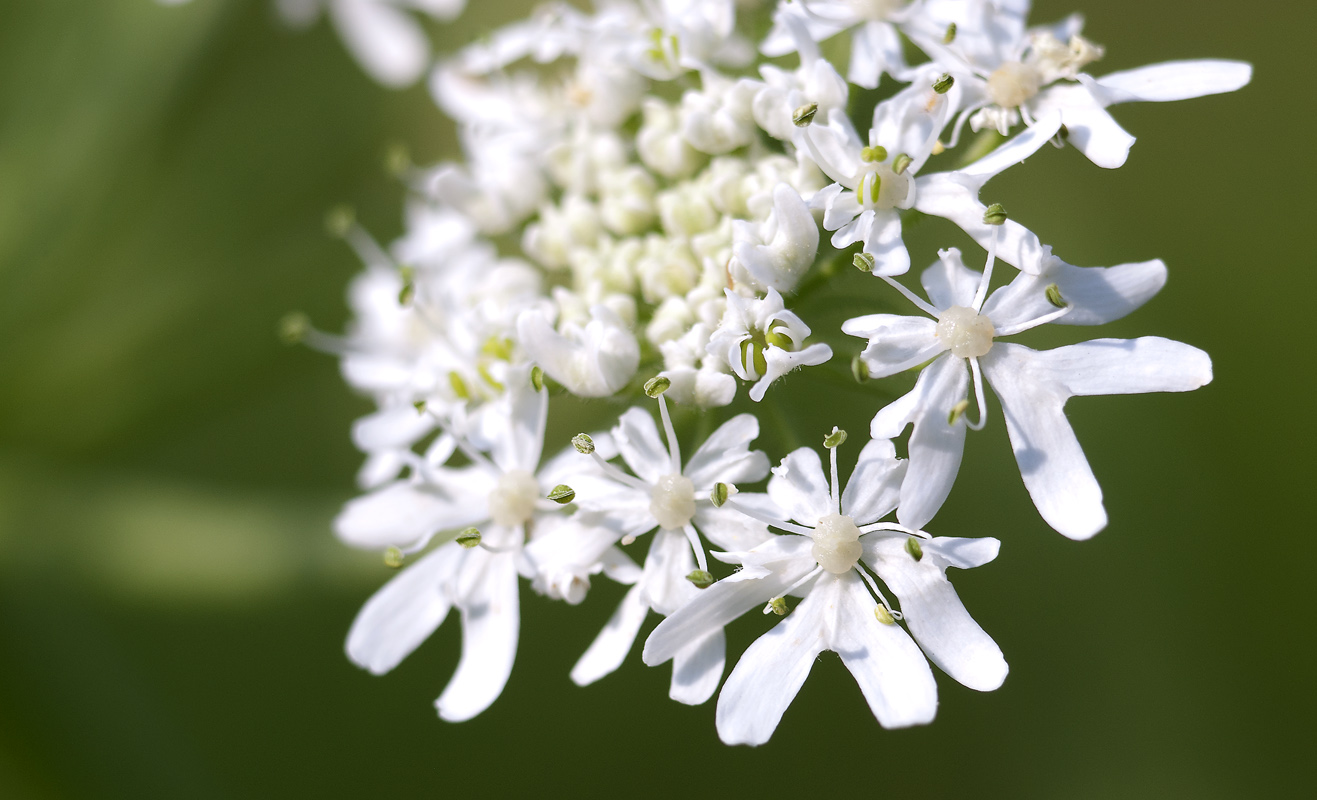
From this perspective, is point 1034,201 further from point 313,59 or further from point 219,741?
point 219,741

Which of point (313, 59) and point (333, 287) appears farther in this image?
point (313, 59)

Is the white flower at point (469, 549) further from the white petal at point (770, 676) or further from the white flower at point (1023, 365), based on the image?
the white flower at point (1023, 365)

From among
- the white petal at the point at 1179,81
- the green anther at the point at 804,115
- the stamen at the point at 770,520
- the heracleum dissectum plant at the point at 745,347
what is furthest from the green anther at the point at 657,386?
the white petal at the point at 1179,81

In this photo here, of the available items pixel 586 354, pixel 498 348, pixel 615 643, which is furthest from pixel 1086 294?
pixel 498 348

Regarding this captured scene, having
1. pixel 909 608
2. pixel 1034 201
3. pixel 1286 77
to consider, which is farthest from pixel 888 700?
pixel 1286 77

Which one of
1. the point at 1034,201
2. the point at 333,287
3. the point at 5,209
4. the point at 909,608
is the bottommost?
the point at 909,608
